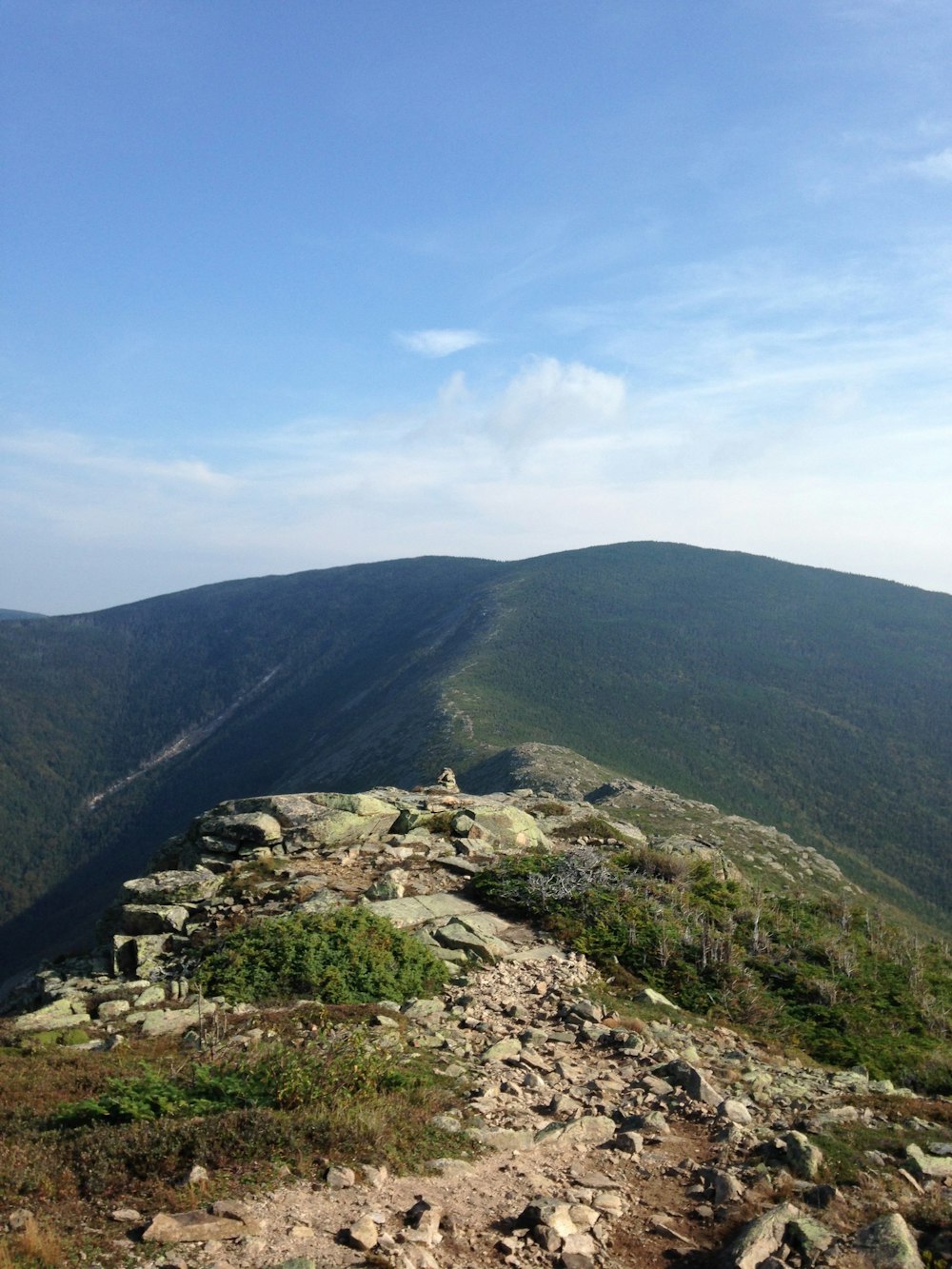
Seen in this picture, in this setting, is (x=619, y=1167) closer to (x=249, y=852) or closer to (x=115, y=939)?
(x=115, y=939)

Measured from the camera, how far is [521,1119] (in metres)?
7.09

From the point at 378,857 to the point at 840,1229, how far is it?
33.2 feet

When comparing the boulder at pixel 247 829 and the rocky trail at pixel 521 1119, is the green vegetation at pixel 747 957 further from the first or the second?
the boulder at pixel 247 829

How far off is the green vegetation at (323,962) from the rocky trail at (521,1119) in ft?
1.13

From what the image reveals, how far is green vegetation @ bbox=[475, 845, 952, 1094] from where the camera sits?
10742mm

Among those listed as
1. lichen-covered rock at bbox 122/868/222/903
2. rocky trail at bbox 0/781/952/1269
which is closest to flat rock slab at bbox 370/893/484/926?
rocky trail at bbox 0/781/952/1269

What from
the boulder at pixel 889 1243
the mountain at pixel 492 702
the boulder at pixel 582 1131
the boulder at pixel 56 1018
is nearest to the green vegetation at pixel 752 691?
the mountain at pixel 492 702

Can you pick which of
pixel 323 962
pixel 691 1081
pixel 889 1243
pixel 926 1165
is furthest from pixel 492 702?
pixel 889 1243

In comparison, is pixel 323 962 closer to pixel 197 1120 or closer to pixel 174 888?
pixel 197 1120

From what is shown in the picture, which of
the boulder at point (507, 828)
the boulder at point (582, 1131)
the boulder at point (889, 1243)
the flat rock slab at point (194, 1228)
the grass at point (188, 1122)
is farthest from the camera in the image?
the boulder at point (507, 828)

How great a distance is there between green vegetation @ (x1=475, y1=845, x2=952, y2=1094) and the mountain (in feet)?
109

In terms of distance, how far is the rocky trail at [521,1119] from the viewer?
504cm

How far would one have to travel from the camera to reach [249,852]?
14828mm

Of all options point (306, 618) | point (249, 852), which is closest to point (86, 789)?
point (306, 618)
